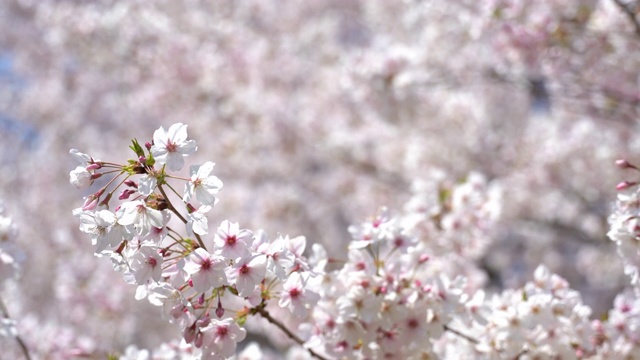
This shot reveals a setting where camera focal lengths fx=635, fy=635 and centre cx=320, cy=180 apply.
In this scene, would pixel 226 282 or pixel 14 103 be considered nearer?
pixel 226 282

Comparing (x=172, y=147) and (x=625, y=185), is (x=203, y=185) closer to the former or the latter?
(x=172, y=147)

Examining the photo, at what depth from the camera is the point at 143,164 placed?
1.82 meters

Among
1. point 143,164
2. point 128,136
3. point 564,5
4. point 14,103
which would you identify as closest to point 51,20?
point 128,136

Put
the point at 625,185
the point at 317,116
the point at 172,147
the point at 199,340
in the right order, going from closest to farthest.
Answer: the point at 172,147, the point at 199,340, the point at 625,185, the point at 317,116

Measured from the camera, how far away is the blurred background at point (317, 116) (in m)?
5.69

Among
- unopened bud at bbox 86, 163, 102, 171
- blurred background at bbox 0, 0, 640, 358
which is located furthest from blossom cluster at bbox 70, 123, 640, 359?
blurred background at bbox 0, 0, 640, 358

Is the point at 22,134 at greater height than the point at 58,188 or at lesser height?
greater

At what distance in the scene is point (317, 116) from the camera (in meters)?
8.48

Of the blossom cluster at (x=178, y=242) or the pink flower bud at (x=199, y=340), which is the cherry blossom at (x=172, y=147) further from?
the pink flower bud at (x=199, y=340)

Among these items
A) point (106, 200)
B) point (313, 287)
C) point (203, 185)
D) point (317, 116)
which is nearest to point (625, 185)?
point (313, 287)

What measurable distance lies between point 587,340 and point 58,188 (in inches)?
364

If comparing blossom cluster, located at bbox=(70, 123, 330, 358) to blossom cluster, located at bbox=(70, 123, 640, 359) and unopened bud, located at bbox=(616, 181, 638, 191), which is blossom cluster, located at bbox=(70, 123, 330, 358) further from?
unopened bud, located at bbox=(616, 181, 638, 191)

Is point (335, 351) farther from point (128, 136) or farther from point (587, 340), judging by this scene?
point (128, 136)

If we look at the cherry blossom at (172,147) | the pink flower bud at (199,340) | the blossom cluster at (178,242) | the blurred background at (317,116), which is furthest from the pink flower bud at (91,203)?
the blurred background at (317,116)
